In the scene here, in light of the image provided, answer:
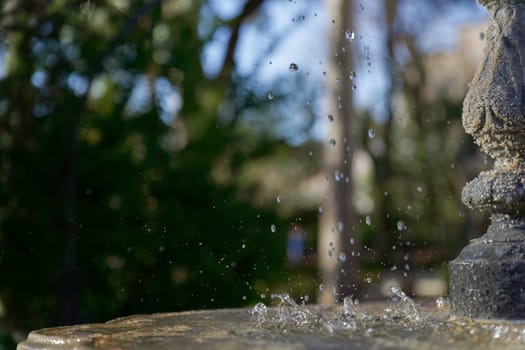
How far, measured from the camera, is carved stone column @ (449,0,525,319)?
8.05 ft

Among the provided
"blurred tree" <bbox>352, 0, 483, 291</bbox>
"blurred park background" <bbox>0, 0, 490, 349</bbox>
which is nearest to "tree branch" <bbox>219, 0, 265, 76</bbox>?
"blurred park background" <bbox>0, 0, 490, 349</bbox>

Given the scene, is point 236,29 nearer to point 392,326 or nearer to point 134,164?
point 134,164

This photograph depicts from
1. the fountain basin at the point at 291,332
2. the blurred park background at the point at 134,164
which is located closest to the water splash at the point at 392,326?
the fountain basin at the point at 291,332

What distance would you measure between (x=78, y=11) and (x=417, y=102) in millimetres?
9305

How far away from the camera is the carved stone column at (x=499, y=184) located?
96.7 inches

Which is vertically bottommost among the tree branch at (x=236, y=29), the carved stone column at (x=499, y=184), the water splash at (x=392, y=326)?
the water splash at (x=392, y=326)

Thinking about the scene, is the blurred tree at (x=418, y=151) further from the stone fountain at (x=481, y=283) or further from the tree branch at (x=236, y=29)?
the stone fountain at (x=481, y=283)

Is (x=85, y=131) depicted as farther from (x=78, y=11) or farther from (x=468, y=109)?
(x=468, y=109)

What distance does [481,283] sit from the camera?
2.49 meters

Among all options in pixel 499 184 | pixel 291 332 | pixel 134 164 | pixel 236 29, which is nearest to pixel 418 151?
pixel 236 29

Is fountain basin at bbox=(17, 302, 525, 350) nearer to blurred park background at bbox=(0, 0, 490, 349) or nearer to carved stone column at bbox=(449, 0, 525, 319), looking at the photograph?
carved stone column at bbox=(449, 0, 525, 319)

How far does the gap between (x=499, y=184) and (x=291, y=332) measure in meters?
0.90

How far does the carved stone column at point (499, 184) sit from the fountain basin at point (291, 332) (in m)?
0.11

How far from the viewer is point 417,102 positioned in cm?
1360
